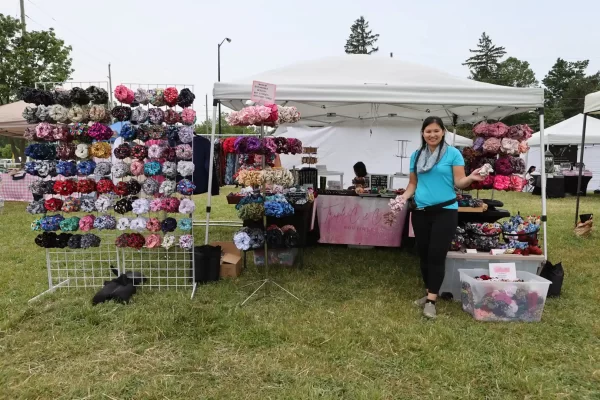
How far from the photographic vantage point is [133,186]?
3.53 metres

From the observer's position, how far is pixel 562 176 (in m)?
11.6

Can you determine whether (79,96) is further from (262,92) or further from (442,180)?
(442,180)

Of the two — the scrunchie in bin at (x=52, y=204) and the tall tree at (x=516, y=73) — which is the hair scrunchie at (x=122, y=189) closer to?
the scrunchie in bin at (x=52, y=204)

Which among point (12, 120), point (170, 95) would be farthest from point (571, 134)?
point (12, 120)

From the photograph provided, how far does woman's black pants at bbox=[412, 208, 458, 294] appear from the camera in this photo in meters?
3.12

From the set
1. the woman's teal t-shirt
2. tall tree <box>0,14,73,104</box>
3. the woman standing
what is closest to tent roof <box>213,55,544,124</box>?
the woman standing

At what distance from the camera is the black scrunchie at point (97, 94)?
3.43 m

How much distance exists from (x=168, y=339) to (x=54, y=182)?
72.1 inches

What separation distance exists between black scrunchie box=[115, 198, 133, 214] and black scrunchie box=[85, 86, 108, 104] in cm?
90

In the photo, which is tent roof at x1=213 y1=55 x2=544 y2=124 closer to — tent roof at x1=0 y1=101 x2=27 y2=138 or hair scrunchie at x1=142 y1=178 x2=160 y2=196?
A: hair scrunchie at x1=142 y1=178 x2=160 y2=196

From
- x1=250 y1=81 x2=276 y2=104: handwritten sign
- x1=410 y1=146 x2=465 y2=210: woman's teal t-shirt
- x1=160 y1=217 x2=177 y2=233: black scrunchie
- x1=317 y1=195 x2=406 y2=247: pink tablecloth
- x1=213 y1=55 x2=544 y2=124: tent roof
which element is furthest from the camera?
x1=317 y1=195 x2=406 y2=247: pink tablecloth

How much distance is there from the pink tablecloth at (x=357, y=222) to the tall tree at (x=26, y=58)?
12.3 metres

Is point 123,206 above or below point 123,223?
above

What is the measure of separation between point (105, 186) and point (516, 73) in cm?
5276
